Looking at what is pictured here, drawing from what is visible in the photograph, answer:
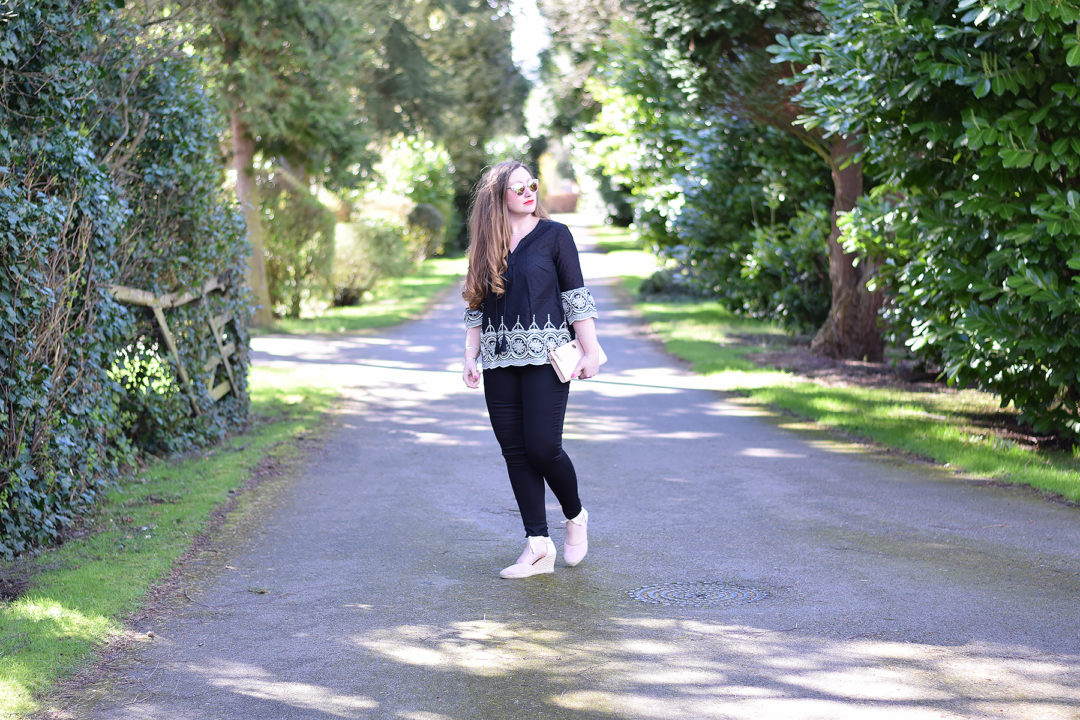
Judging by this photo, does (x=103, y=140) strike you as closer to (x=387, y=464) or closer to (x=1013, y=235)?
(x=387, y=464)

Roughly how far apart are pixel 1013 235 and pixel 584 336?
3.67 meters

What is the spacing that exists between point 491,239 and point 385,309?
19335mm

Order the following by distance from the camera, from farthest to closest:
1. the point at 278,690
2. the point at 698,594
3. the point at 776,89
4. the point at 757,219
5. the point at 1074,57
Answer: the point at 757,219 < the point at 776,89 < the point at 1074,57 < the point at 698,594 < the point at 278,690

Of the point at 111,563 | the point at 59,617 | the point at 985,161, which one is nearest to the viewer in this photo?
the point at 59,617

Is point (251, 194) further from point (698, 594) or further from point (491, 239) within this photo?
point (698, 594)

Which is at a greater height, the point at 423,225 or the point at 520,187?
the point at 423,225

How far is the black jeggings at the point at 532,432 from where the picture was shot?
554 cm

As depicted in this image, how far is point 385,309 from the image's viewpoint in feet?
80.8

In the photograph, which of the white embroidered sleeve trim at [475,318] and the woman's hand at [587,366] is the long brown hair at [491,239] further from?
the woman's hand at [587,366]

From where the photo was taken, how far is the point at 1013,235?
25.1 ft

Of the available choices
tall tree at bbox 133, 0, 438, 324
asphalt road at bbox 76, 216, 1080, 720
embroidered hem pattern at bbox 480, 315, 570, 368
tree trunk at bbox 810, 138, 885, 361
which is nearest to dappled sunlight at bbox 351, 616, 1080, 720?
asphalt road at bbox 76, 216, 1080, 720

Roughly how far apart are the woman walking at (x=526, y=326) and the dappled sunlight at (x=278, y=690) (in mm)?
1576

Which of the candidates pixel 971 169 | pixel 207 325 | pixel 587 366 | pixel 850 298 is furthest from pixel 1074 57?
pixel 850 298

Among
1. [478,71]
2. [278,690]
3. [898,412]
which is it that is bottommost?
[278,690]
